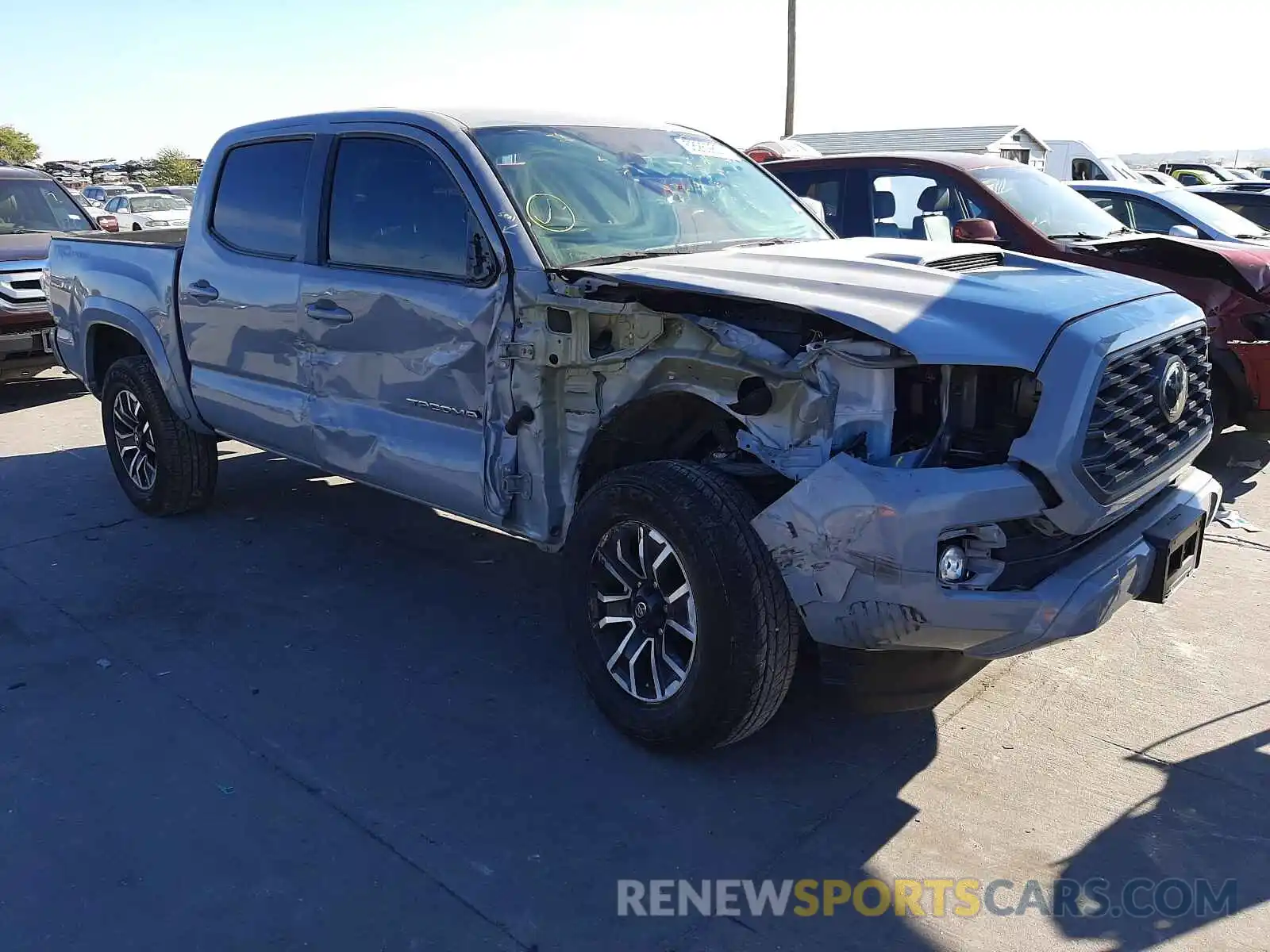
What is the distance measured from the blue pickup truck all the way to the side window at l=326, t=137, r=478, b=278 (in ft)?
0.04

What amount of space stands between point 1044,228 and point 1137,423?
4.30m

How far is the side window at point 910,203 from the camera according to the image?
7.26 metres

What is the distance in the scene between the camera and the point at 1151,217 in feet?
30.0

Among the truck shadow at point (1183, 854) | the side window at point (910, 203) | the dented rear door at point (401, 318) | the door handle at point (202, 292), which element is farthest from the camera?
the side window at point (910, 203)

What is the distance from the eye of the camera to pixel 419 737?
3656 millimetres

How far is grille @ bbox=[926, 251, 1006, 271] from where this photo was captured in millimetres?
3697

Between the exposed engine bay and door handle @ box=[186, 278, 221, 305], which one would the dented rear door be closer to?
the exposed engine bay

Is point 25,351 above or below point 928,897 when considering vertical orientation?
above

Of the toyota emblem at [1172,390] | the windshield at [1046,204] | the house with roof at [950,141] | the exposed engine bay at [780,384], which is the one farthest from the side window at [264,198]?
the house with roof at [950,141]

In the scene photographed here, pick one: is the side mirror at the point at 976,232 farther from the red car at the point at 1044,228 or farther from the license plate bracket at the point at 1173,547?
the license plate bracket at the point at 1173,547

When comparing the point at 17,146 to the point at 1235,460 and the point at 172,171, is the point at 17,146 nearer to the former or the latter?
the point at 172,171

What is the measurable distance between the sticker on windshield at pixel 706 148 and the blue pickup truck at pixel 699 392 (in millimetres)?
31

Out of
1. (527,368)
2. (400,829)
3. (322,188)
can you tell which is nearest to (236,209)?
(322,188)

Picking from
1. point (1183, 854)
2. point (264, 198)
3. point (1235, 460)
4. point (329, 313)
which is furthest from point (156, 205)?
point (1183, 854)
